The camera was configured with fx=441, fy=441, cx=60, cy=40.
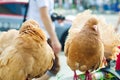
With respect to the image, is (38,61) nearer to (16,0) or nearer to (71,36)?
(71,36)

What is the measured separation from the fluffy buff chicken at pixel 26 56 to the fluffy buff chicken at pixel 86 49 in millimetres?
327

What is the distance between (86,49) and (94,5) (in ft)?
59.7

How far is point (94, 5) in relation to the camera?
70.5ft

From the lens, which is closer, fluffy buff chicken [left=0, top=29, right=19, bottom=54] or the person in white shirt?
fluffy buff chicken [left=0, top=29, right=19, bottom=54]

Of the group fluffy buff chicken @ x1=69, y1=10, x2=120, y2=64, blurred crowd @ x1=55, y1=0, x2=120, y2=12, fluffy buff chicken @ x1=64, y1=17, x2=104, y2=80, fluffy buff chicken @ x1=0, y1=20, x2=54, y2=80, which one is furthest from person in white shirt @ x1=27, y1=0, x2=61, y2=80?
blurred crowd @ x1=55, y1=0, x2=120, y2=12

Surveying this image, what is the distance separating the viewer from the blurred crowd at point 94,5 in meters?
21.0

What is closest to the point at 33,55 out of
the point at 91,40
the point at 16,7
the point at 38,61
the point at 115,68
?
the point at 38,61

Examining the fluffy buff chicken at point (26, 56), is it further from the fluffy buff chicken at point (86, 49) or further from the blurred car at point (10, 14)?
the blurred car at point (10, 14)

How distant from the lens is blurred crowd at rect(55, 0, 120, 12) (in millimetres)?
21031

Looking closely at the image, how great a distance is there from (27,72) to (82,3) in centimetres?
1850

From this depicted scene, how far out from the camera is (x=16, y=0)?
10055 millimetres

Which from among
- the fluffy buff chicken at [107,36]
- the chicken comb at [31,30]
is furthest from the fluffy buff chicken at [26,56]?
the fluffy buff chicken at [107,36]

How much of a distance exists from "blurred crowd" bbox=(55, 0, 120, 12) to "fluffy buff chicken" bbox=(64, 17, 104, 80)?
17.3 meters

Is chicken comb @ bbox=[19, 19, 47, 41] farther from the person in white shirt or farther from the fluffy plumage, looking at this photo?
the person in white shirt
